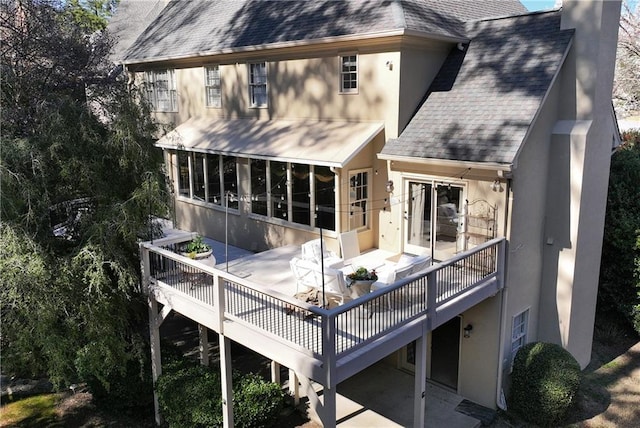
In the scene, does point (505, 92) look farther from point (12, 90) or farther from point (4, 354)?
point (4, 354)

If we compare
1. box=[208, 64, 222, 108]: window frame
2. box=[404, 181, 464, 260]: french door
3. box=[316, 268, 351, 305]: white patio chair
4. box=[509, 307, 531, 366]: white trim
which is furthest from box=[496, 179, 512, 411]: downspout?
box=[208, 64, 222, 108]: window frame

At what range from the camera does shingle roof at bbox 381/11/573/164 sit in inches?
474

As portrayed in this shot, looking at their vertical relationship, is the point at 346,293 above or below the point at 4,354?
above

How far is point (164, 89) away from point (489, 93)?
13.9m

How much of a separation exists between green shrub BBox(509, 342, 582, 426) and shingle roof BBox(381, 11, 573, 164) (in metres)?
5.26

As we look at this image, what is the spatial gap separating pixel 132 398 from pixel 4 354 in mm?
3154

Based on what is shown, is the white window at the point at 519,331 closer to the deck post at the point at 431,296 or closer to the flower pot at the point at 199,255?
the deck post at the point at 431,296

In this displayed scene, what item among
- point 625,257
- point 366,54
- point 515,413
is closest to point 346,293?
point 515,413

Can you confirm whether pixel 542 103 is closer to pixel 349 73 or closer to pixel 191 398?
pixel 349 73

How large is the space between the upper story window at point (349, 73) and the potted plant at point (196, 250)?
598 cm

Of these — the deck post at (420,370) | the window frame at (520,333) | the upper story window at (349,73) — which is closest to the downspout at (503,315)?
the window frame at (520,333)

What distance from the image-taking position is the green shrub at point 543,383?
490 inches

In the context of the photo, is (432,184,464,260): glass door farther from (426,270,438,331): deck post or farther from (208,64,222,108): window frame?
(208,64,222,108): window frame

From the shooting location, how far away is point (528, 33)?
536 inches
